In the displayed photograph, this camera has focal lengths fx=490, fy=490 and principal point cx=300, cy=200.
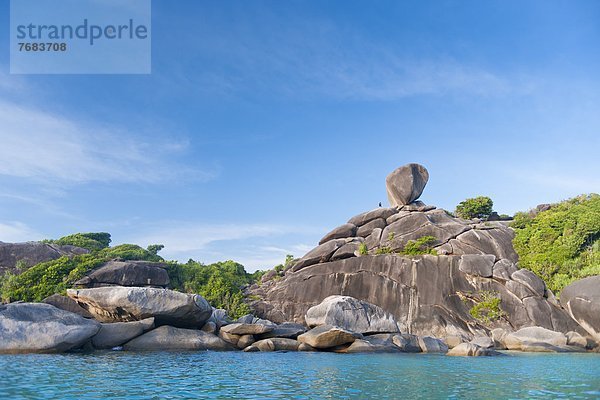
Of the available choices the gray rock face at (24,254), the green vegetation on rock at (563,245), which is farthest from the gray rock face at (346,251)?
the gray rock face at (24,254)

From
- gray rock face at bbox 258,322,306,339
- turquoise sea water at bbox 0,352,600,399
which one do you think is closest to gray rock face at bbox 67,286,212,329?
gray rock face at bbox 258,322,306,339

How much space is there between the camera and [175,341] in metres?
25.9

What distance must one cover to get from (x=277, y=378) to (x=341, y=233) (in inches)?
1300

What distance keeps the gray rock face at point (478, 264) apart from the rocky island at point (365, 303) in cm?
8

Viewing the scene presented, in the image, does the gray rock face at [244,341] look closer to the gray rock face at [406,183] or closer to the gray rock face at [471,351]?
the gray rock face at [471,351]

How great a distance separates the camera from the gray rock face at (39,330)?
71.9 ft

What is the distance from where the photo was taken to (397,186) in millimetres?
51125

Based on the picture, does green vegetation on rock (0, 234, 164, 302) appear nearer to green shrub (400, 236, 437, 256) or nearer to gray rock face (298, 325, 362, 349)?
gray rock face (298, 325, 362, 349)

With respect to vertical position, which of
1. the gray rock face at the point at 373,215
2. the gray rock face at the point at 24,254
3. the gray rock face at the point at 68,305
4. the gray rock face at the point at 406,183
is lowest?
the gray rock face at the point at 68,305

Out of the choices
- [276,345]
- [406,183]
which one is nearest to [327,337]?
[276,345]

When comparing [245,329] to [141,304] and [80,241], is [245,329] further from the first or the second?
[80,241]

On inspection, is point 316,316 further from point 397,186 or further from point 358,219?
point 397,186

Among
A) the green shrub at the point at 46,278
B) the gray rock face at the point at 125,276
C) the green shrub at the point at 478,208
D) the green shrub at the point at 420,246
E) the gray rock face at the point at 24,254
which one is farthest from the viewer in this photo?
the green shrub at the point at 478,208

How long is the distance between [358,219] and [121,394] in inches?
1543
